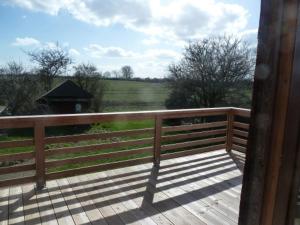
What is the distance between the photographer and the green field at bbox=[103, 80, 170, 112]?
13.1m

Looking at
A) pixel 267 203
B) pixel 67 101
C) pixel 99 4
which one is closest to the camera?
pixel 267 203

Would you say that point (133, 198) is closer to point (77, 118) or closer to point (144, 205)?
point (144, 205)

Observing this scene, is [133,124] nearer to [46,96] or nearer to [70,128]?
[70,128]

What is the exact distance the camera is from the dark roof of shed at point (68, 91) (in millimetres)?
13117

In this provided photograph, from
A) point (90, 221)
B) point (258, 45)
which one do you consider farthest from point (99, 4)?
point (258, 45)

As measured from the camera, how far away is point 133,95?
44.7 ft

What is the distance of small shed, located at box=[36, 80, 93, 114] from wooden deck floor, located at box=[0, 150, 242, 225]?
9.98m

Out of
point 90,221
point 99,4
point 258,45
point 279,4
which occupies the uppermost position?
point 99,4

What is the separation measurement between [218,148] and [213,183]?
1.57 m

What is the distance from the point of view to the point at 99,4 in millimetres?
5438

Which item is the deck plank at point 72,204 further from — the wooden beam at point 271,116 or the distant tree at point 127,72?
the distant tree at point 127,72

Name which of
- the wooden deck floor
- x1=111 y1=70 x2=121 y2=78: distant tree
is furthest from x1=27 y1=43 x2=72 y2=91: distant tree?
the wooden deck floor

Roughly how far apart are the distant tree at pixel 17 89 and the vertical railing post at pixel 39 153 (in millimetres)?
10285

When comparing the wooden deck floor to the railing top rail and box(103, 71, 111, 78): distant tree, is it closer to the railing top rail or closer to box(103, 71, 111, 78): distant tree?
the railing top rail
